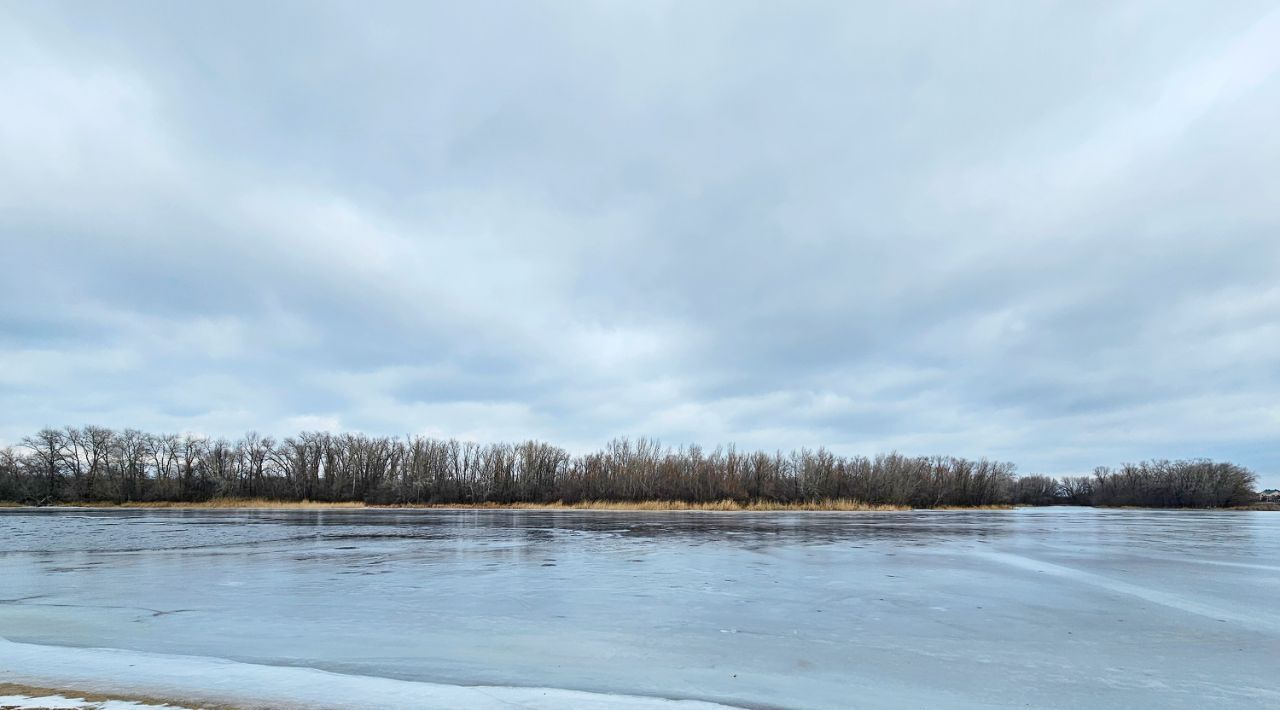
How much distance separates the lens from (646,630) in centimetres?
788

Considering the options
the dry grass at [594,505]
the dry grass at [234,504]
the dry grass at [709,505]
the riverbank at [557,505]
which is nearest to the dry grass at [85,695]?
the dry grass at [594,505]

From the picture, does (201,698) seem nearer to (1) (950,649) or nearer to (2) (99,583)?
(1) (950,649)

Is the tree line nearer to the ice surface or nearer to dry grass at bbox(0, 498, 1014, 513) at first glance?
dry grass at bbox(0, 498, 1014, 513)

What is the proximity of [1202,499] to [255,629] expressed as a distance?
11002cm

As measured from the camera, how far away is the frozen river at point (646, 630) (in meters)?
5.49

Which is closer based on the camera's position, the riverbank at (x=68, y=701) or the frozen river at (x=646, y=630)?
the riverbank at (x=68, y=701)

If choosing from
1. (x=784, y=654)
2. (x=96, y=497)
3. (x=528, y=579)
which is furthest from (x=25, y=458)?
(x=784, y=654)

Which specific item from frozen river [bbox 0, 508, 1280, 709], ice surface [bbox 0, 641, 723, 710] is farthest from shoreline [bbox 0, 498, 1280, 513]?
ice surface [bbox 0, 641, 723, 710]

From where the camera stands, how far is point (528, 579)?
12047 mm

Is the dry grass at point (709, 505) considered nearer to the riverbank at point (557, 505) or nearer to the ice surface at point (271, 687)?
the riverbank at point (557, 505)

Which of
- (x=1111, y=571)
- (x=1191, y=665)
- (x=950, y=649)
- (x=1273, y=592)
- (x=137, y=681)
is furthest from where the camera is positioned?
(x=1111, y=571)

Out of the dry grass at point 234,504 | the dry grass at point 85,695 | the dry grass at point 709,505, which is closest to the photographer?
the dry grass at point 85,695

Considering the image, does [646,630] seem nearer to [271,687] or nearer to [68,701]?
[271,687]

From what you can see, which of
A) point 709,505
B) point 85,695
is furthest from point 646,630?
point 709,505
